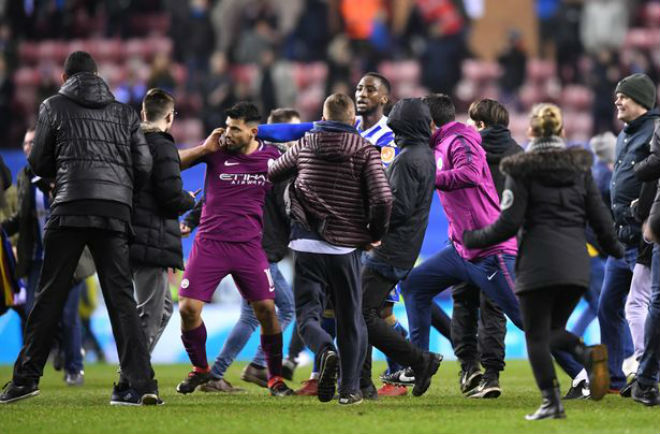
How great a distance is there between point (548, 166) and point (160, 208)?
2.83m

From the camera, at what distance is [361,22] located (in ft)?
68.5

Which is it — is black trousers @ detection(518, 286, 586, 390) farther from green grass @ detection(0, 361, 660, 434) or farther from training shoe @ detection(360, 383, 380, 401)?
training shoe @ detection(360, 383, 380, 401)

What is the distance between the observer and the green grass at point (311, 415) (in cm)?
651

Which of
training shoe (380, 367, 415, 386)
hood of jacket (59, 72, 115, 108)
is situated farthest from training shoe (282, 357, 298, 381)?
hood of jacket (59, 72, 115, 108)

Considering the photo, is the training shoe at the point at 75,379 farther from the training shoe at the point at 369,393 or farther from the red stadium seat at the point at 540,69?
the red stadium seat at the point at 540,69

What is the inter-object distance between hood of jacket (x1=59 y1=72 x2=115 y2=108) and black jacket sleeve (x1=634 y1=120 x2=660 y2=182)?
341cm

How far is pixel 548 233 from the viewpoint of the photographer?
6.71m

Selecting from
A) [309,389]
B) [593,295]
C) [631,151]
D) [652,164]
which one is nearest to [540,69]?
[593,295]

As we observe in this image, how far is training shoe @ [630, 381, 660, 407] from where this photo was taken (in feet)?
25.2

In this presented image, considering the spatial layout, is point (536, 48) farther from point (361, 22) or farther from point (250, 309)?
point (250, 309)

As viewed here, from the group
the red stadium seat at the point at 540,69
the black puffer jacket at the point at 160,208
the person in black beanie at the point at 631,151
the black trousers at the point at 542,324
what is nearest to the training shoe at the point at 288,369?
the black puffer jacket at the point at 160,208

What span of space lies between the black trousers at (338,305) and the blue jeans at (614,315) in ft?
6.68

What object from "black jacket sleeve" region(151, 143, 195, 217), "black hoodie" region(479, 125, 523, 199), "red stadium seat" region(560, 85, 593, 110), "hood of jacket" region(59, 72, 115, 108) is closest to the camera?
"hood of jacket" region(59, 72, 115, 108)

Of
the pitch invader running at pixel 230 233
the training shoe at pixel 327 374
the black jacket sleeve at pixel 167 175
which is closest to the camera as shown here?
the training shoe at pixel 327 374
